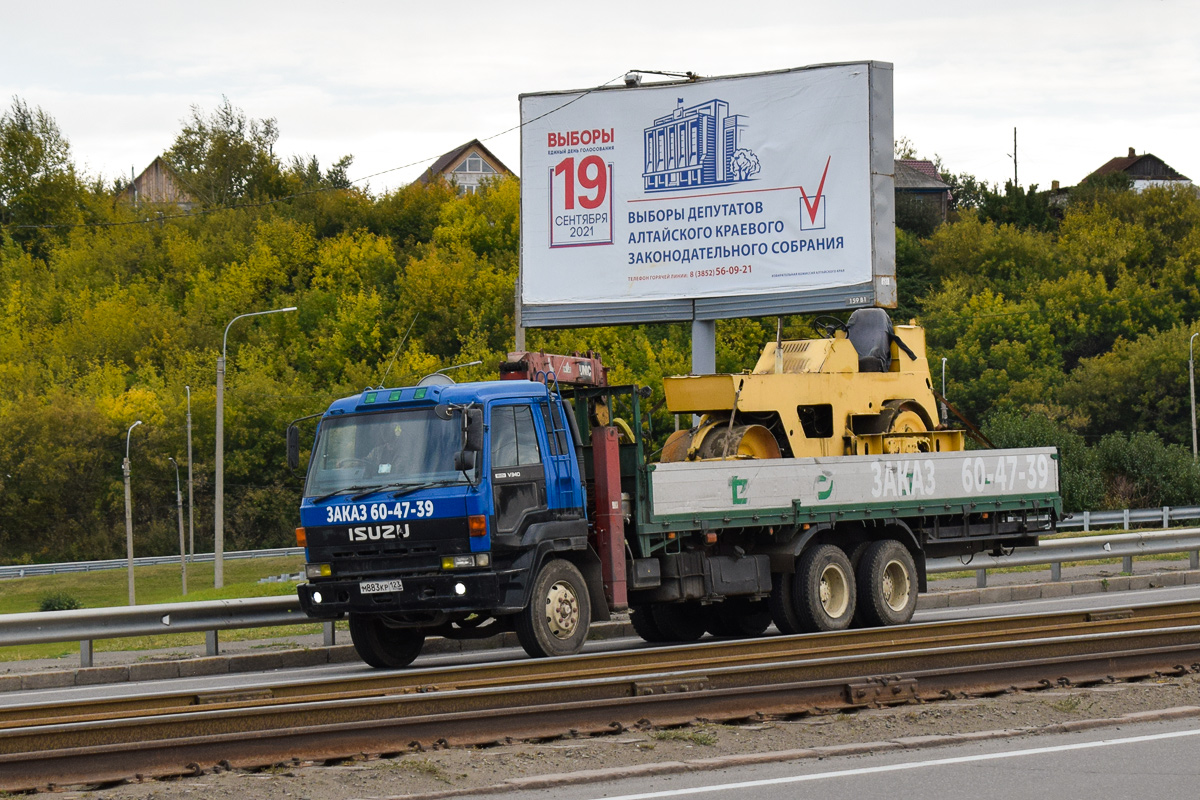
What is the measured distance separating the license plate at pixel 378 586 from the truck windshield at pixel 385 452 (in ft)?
2.77

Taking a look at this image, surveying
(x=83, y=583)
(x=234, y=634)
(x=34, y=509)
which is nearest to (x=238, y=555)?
(x=83, y=583)

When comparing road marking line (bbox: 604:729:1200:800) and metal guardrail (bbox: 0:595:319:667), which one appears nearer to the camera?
road marking line (bbox: 604:729:1200:800)

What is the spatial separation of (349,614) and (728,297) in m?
11.0

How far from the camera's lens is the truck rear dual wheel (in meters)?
15.8

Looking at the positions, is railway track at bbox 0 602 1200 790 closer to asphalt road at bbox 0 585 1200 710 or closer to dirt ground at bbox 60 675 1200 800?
dirt ground at bbox 60 675 1200 800

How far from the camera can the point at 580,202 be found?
2425 centimetres

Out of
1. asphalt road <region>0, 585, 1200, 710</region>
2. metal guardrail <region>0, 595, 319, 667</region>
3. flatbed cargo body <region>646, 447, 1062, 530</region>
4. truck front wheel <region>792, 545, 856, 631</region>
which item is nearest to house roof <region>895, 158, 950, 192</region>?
asphalt road <region>0, 585, 1200, 710</region>

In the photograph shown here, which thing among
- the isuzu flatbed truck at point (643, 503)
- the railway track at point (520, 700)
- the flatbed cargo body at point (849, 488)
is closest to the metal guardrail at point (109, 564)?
the isuzu flatbed truck at point (643, 503)

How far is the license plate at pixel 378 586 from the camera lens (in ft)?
43.8

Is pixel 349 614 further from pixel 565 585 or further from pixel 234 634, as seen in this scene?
pixel 234 634

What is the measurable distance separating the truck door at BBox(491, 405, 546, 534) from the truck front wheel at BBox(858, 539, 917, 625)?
174 inches

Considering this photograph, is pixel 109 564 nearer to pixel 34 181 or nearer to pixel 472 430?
pixel 34 181

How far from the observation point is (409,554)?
43.8 feet

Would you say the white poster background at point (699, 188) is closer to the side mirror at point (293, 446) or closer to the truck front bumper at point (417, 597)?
→ the side mirror at point (293, 446)
